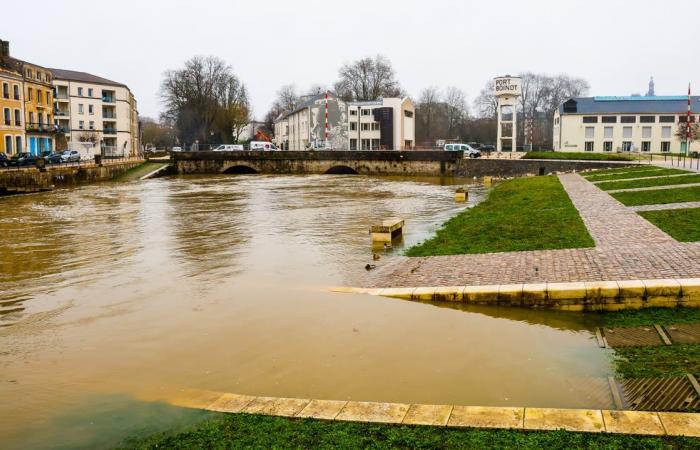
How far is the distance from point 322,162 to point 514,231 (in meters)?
56.4

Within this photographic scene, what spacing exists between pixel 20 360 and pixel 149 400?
3.29m

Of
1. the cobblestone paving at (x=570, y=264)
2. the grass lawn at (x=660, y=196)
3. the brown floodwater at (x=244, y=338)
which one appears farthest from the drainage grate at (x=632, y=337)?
the grass lawn at (x=660, y=196)

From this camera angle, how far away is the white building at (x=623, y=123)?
80.7m

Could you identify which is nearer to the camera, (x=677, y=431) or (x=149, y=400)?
(x=677, y=431)

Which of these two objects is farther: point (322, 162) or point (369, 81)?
point (369, 81)

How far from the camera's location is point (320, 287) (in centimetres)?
1422

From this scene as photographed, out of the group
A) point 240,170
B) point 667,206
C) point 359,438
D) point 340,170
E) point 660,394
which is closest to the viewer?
point 359,438

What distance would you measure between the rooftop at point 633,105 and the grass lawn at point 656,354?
257 feet

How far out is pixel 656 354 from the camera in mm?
8359

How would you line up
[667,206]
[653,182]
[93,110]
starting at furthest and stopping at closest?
1. [93,110]
2. [653,182]
3. [667,206]

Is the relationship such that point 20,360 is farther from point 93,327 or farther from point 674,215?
point 674,215

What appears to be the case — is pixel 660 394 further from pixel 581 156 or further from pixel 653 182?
pixel 581 156

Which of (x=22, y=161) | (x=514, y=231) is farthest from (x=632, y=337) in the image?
(x=22, y=161)

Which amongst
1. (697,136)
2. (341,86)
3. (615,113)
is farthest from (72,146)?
(697,136)
